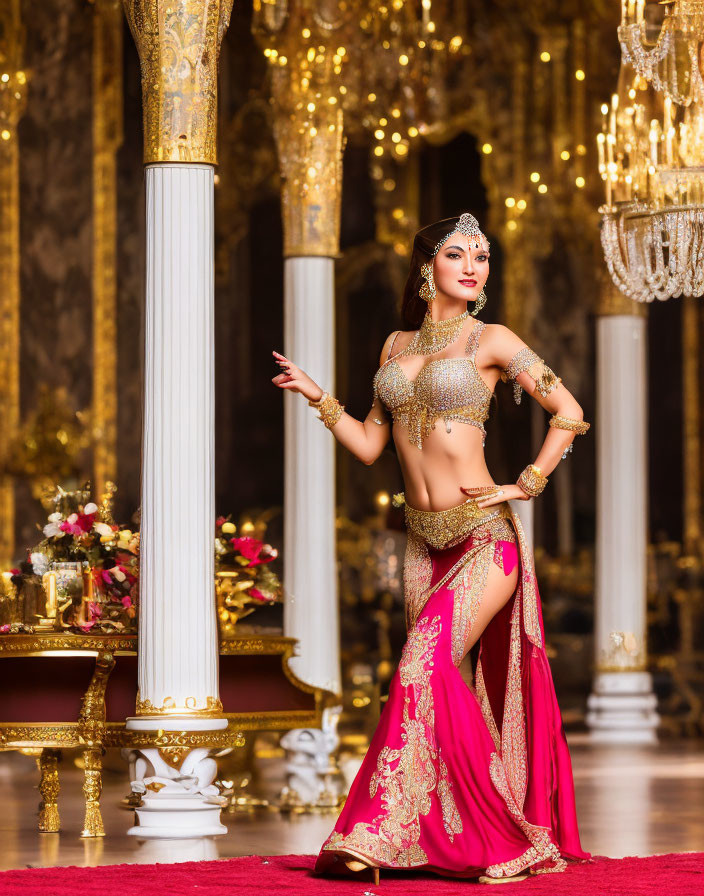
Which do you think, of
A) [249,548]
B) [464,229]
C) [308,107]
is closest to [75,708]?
[249,548]

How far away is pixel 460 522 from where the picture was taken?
245 inches

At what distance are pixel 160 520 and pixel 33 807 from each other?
2.25 metres

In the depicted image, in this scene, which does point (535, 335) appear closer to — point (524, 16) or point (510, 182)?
point (510, 182)

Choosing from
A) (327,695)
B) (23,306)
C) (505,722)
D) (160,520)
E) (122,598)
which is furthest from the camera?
(23,306)

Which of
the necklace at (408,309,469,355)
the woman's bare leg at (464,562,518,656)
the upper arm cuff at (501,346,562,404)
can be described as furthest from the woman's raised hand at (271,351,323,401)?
the woman's bare leg at (464,562,518,656)

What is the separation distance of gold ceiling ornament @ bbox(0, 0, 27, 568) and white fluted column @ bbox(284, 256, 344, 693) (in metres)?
2.60

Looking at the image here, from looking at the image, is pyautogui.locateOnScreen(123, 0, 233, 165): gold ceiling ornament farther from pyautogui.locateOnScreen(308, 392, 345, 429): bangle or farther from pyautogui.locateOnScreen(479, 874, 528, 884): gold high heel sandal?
pyautogui.locateOnScreen(479, 874, 528, 884): gold high heel sandal

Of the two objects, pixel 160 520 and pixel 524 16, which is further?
pixel 524 16

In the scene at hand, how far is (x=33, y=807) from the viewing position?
29.1 feet

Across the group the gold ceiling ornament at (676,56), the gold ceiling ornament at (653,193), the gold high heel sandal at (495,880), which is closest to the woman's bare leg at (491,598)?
the gold high heel sandal at (495,880)

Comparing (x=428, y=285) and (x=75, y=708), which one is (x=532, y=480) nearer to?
(x=428, y=285)

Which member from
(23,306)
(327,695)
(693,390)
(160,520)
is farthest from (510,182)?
(160,520)

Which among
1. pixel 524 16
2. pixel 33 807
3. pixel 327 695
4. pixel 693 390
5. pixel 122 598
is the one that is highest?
pixel 524 16

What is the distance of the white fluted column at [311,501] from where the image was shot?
9773 millimetres
